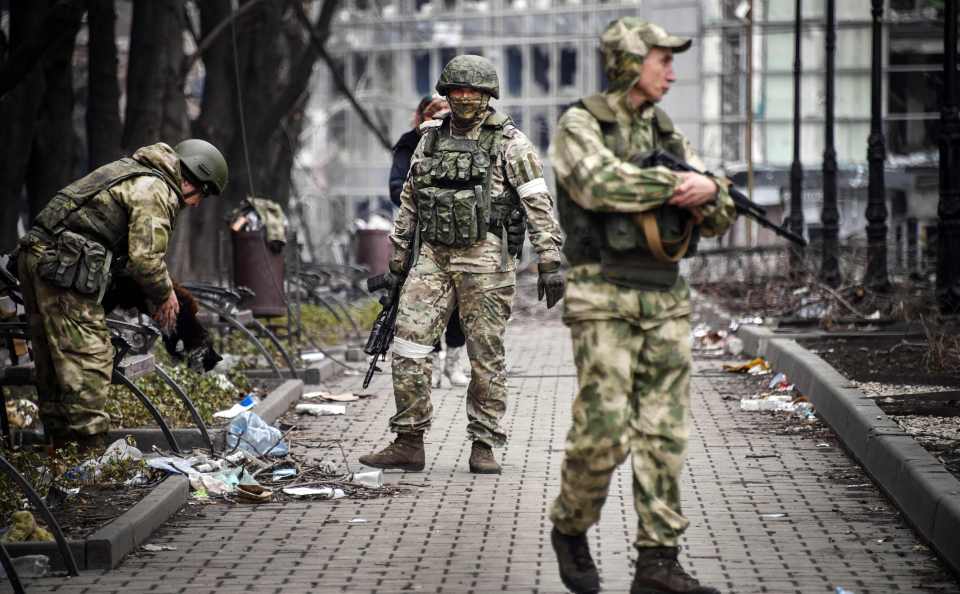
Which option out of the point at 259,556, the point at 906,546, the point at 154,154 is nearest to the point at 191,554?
the point at 259,556

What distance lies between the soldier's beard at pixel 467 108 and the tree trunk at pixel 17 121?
Answer: 8.72 m

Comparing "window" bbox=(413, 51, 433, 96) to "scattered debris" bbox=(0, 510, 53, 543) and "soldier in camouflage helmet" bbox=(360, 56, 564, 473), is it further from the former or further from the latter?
"scattered debris" bbox=(0, 510, 53, 543)

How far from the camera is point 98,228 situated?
8.27 metres

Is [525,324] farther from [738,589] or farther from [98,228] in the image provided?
[738,589]

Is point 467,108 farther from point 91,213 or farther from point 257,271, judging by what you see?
point 257,271

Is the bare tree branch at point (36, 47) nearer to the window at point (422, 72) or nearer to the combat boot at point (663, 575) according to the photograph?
the combat boot at point (663, 575)

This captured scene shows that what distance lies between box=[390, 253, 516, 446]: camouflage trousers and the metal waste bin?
5398 mm

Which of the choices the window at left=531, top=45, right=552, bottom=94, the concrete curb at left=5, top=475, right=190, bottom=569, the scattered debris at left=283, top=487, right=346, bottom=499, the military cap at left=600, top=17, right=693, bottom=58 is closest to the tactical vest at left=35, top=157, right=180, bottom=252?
the concrete curb at left=5, top=475, right=190, bottom=569

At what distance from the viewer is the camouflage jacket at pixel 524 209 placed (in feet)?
29.1

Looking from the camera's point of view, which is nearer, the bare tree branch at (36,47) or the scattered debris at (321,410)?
the scattered debris at (321,410)

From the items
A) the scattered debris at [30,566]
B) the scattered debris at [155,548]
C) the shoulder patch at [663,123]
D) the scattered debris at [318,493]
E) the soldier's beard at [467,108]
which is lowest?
the scattered debris at [318,493]

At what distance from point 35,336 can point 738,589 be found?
3855 millimetres

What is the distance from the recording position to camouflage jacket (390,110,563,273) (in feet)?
29.1

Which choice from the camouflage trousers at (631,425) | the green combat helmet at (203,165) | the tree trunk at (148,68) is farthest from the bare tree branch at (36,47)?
the camouflage trousers at (631,425)
